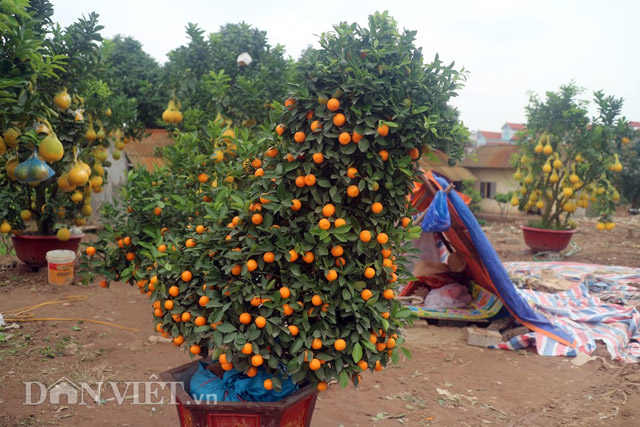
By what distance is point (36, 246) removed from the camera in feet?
24.5

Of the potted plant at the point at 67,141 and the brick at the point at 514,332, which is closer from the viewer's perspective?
the brick at the point at 514,332

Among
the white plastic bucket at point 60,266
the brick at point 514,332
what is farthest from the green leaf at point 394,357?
the white plastic bucket at point 60,266

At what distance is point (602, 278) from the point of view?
7.86m

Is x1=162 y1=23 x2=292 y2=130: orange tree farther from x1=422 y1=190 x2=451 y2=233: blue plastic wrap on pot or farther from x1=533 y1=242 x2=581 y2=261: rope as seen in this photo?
x1=533 y1=242 x2=581 y2=261: rope

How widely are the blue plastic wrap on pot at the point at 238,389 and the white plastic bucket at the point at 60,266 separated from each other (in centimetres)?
531

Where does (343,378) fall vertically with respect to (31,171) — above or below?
below

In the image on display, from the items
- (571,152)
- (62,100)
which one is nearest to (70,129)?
(62,100)

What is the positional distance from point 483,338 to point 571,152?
233 inches

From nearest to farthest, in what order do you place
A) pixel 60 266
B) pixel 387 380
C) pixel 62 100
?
pixel 387 380 → pixel 62 100 → pixel 60 266

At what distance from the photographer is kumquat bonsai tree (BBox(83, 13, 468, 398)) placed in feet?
7.61

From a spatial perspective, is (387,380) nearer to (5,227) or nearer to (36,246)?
(5,227)

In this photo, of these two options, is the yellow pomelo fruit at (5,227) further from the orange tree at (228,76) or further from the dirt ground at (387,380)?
the orange tree at (228,76)

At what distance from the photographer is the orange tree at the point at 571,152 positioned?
31.5ft

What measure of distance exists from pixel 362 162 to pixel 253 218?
0.59 m
